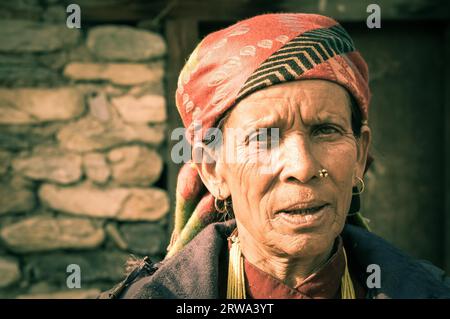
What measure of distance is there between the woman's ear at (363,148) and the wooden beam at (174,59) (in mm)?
2077

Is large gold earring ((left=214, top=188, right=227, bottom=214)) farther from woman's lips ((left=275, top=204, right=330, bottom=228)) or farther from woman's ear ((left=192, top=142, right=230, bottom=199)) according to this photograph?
woman's lips ((left=275, top=204, right=330, bottom=228))

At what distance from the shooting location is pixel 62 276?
12.8 feet

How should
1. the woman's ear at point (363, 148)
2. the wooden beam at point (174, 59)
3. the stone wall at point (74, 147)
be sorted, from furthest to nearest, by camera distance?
the wooden beam at point (174, 59), the stone wall at point (74, 147), the woman's ear at point (363, 148)

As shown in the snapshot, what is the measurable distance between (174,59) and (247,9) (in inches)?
25.9

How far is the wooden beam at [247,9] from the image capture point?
13.0 feet

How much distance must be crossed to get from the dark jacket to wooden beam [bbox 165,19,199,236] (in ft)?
6.14

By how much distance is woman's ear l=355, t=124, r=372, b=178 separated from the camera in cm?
203

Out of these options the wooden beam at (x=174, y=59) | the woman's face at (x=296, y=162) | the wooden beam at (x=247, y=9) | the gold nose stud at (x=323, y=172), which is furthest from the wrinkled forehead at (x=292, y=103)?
the wooden beam at (x=247, y=9)

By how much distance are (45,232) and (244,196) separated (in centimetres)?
242

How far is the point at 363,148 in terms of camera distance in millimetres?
2070

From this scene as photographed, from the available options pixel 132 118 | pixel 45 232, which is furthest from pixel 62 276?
pixel 132 118

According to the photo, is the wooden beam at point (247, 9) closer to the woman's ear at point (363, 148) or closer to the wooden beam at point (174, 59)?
the wooden beam at point (174, 59)

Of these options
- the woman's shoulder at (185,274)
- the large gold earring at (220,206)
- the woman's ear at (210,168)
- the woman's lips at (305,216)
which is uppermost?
the woman's ear at (210,168)
